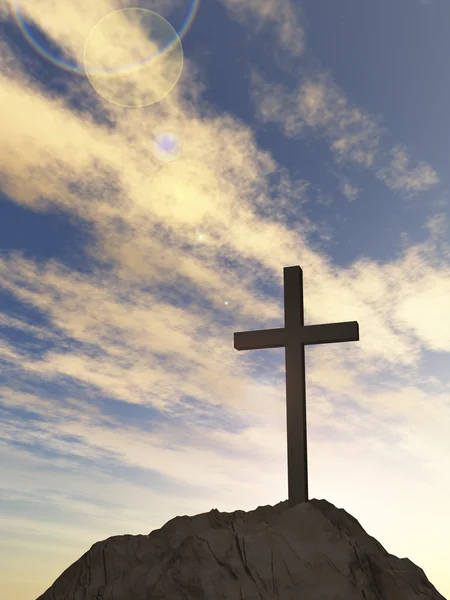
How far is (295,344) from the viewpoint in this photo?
1321 cm

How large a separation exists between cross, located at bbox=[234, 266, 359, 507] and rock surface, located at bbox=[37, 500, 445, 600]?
703mm

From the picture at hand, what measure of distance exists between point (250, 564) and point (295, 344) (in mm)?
4271

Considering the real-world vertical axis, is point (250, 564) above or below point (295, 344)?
below

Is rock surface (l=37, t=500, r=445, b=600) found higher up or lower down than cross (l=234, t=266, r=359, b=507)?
lower down

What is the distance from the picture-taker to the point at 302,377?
42.5ft

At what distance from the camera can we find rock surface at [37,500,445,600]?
33.1 feet

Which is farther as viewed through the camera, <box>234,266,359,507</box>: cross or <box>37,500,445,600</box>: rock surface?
<box>234,266,359,507</box>: cross

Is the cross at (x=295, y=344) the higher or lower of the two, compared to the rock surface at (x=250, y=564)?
higher

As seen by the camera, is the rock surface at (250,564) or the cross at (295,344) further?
the cross at (295,344)

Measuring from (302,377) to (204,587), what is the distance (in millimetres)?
4273

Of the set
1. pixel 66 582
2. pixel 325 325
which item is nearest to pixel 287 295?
pixel 325 325

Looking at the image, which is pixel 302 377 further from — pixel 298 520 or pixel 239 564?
pixel 239 564

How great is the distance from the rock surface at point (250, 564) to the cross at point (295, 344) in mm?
703

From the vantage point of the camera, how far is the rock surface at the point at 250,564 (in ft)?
33.1
